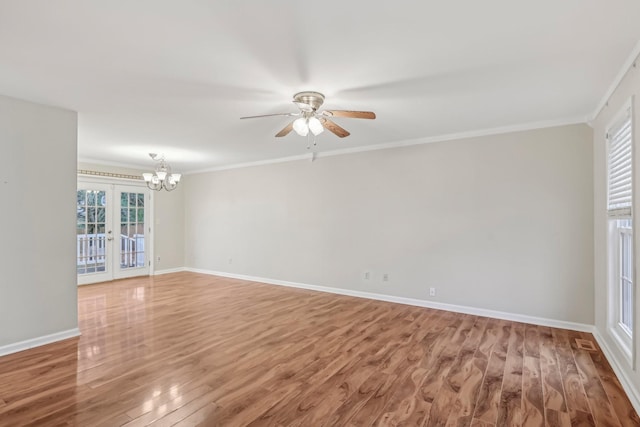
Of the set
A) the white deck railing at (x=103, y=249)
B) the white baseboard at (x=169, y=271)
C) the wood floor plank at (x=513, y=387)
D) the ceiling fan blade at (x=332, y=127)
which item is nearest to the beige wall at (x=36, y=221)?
the ceiling fan blade at (x=332, y=127)

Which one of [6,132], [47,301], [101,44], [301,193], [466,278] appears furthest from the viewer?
[301,193]

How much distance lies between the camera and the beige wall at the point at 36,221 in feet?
9.97

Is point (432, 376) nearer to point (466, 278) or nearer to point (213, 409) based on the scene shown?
point (213, 409)

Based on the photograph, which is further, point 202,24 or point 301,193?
point 301,193

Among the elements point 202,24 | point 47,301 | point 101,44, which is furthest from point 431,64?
point 47,301

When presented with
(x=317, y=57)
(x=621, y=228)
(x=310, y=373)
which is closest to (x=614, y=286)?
(x=621, y=228)

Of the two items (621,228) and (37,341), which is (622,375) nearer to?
(621,228)

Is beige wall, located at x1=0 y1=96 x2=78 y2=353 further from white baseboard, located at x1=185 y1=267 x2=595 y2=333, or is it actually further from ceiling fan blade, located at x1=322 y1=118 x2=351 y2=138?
white baseboard, located at x1=185 y1=267 x2=595 y2=333

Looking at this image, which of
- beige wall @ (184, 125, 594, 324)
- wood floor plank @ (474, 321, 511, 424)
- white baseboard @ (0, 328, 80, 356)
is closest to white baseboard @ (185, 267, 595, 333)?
beige wall @ (184, 125, 594, 324)

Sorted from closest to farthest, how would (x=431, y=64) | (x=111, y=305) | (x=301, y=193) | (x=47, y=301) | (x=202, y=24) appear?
1. (x=202, y=24)
2. (x=431, y=64)
3. (x=47, y=301)
4. (x=111, y=305)
5. (x=301, y=193)

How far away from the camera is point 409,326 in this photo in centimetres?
383

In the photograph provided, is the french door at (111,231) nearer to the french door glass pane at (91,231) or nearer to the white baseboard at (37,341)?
the french door glass pane at (91,231)

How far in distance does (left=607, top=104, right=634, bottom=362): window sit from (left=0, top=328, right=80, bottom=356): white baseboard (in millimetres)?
5048

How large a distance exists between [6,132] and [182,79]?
74.5 inches
